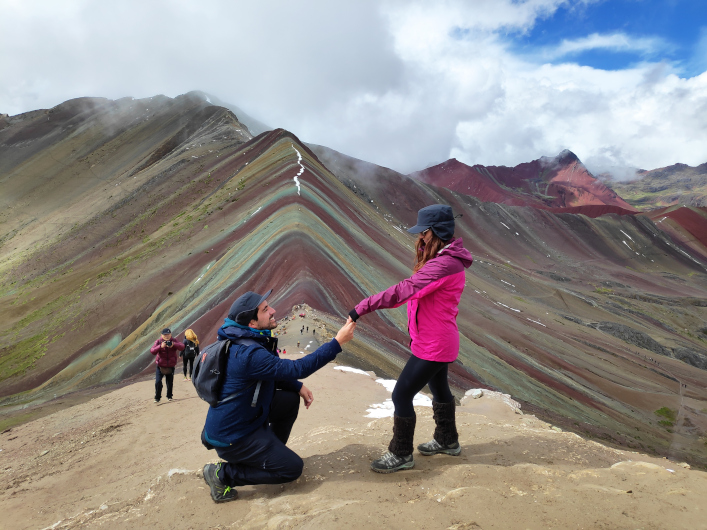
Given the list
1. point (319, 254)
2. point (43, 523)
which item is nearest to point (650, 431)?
point (319, 254)

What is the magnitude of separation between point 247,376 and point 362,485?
1.31 m

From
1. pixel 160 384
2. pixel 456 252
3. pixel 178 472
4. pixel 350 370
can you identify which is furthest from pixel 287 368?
pixel 160 384

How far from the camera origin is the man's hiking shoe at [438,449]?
162 inches

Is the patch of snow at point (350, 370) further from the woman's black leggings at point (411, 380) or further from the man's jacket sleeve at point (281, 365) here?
the man's jacket sleeve at point (281, 365)

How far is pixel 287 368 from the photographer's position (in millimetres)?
3447

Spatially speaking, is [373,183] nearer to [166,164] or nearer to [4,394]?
[166,164]

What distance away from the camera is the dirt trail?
2.95 metres

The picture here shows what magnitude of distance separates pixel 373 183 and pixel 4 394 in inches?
2082

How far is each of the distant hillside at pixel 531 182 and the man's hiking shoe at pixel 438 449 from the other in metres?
114

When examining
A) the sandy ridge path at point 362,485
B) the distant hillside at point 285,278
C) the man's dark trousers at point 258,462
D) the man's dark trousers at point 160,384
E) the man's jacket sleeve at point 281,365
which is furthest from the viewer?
the distant hillside at point 285,278

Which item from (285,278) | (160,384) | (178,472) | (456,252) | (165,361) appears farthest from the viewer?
(285,278)

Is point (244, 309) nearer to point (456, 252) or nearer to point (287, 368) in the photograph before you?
point (287, 368)

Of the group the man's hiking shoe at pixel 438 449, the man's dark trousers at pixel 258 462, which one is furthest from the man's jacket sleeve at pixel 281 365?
the man's hiking shoe at pixel 438 449

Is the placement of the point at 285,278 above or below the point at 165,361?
above
